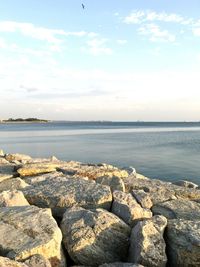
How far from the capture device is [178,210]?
9336mm

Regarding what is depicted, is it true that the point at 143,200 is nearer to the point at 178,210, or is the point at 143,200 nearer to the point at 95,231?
the point at 178,210

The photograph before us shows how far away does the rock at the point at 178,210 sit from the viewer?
29.9 ft

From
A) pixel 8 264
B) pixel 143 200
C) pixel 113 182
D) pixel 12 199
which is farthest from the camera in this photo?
pixel 113 182

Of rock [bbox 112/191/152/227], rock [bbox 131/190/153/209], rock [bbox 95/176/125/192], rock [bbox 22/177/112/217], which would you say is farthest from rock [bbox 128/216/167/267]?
rock [bbox 95/176/125/192]

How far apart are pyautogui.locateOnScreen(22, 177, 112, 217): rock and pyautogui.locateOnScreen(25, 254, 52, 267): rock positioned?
303cm

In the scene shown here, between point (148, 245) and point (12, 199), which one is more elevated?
point (12, 199)

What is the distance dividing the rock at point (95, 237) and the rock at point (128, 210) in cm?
46

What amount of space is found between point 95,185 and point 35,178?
8.32 feet

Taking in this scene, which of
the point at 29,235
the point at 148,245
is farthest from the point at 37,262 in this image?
the point at 148,245

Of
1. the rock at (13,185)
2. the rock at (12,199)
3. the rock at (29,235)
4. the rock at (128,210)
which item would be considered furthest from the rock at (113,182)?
the rock at (29,235)

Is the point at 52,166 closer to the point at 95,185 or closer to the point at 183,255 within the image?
the point at 95,185

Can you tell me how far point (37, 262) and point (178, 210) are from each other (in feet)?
14.3

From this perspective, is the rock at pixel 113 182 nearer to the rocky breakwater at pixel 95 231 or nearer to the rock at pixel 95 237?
the rocky breakwater at pixel 95 231

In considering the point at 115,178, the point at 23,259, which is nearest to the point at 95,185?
the point at 115,178
